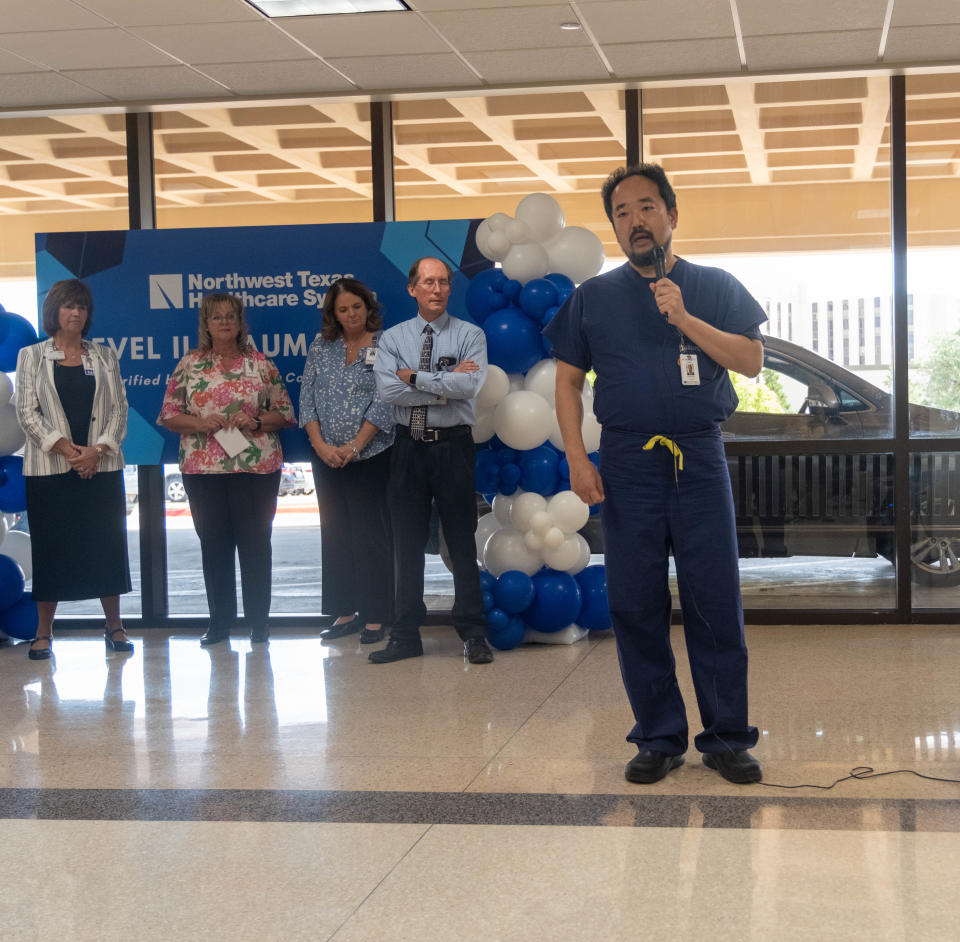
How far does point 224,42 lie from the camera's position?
4.88 meters

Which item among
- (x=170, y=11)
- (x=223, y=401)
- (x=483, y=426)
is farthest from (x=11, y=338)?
(x=483, y=426)

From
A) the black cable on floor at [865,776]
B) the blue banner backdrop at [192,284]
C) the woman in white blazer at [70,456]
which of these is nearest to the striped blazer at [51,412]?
the woman in white blazer at [70,456]

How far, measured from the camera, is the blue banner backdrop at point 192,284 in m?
5.52

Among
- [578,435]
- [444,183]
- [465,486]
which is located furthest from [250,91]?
[578,435]

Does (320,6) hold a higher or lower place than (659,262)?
higher

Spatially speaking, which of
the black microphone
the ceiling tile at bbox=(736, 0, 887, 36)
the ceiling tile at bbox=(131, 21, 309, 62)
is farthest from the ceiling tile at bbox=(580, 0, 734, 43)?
the black microphone

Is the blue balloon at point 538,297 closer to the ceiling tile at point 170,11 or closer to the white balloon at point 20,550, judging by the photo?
the ceiling tile at point 170,11

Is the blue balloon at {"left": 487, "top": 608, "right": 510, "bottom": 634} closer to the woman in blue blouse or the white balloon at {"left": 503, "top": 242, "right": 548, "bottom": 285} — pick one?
the woman in blue blouse

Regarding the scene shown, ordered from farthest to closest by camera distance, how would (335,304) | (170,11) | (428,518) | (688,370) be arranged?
(335,304) < (428,518) < (170,11) < (688,370)

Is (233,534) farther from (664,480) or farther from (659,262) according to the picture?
(659,262)

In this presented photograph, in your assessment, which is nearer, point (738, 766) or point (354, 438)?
point (738, 766)

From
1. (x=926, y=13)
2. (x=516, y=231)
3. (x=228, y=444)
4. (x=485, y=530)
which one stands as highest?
(x=926, y=13)

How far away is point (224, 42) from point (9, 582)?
254cm

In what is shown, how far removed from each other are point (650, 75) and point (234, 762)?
11.9ft
